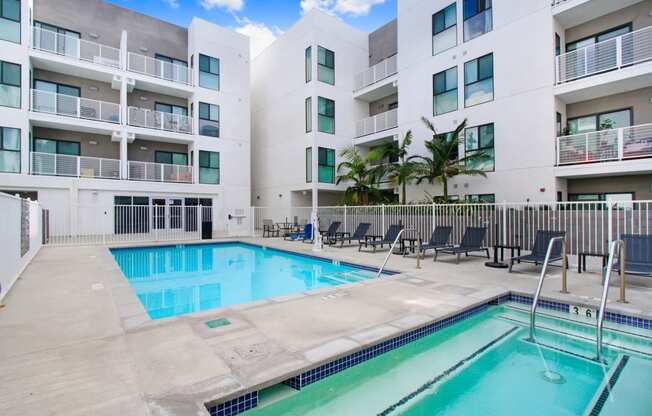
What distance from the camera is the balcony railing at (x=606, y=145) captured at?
35.8 feet

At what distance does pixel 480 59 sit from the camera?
14.8 meters

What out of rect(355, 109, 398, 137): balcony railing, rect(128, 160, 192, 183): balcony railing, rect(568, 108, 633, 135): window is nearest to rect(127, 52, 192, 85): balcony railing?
rect(128, 160, 192, 183): balcony railing

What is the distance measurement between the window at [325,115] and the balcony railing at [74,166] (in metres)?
11.2

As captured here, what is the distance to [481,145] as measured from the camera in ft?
48.0

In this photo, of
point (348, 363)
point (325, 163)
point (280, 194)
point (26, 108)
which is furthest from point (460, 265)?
point (26, 108)

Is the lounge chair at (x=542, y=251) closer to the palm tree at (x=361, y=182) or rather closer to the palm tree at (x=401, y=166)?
the palm tree at (x=401, y=166)

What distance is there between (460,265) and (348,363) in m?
6.20

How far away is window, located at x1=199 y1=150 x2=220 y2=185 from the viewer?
2000 cm

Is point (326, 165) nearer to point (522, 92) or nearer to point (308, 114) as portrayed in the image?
point (308, 114)

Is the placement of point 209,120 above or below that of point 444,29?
below

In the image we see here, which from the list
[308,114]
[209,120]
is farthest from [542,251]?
[209,120]

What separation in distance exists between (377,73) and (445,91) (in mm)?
5745

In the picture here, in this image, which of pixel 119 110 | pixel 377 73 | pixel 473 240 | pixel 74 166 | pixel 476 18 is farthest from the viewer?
pixel 377 73

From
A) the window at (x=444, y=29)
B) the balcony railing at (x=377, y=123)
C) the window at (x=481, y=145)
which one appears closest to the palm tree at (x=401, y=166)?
the balcony railing at (x=377, y=123)
